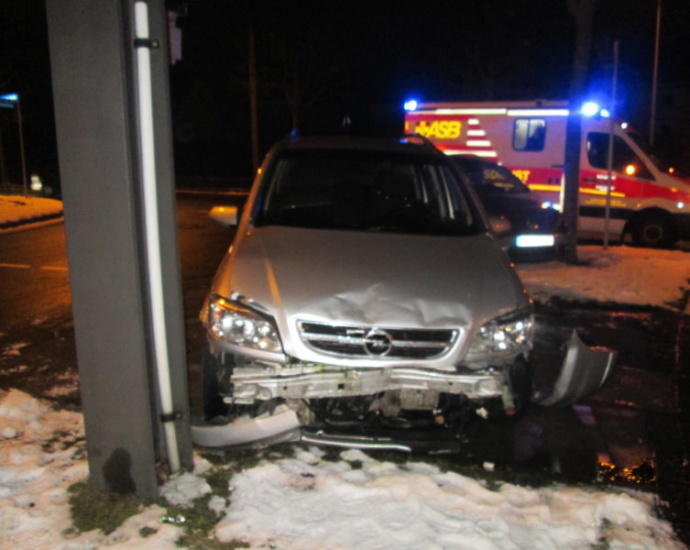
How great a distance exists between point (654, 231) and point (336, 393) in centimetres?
1022

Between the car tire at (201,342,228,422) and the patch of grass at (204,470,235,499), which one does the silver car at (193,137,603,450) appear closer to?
A: the car tire at (201,342,228,422)

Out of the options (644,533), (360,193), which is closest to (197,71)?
(360,193)

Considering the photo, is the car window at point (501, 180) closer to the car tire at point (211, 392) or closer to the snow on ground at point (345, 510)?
the snow on ground at point (345, 510)

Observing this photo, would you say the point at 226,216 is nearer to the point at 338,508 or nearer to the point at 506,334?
the point at 506,334

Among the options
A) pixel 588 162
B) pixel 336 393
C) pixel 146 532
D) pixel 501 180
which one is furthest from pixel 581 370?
pixel 588 162

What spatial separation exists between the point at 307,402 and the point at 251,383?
0.38m

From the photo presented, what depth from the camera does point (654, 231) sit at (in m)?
12.2

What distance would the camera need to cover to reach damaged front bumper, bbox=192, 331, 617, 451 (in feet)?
12.0

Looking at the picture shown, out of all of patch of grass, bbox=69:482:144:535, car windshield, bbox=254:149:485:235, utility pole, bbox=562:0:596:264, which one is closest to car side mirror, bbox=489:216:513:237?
car windshield, bbox=254:149:485:235

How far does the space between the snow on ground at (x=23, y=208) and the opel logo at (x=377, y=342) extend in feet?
40.0

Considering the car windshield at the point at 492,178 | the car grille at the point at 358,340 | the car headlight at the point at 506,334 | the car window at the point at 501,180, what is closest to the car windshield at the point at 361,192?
the car headlight at the point at 506,334

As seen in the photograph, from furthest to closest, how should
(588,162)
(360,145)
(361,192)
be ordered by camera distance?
(588,162), (360,145), (361,192)

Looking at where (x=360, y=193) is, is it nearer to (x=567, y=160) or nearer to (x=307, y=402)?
(x=307, y=402)

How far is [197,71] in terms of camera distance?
39.2 m
